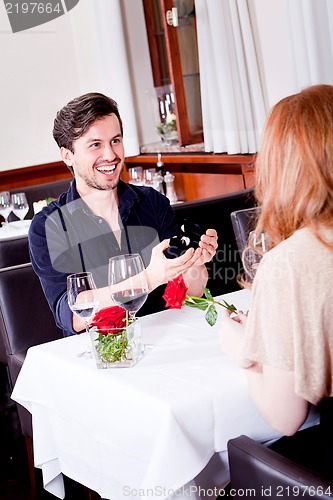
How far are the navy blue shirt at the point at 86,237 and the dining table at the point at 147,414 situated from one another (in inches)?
13.3

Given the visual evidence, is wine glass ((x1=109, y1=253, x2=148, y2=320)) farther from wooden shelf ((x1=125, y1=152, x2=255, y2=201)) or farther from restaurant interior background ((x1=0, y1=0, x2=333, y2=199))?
wooden shelf ((x1=125, y1=152, x2=255, y2=201))

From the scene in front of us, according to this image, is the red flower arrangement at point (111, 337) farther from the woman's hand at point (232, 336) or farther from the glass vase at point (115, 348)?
the woman's hand at point (232, 336)

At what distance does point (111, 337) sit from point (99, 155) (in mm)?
908

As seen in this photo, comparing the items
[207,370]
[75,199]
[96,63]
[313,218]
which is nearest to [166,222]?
[75,199]

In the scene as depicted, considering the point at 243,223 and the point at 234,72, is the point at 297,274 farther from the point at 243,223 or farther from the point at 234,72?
the point at 234,72

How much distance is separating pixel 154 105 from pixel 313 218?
4.78m

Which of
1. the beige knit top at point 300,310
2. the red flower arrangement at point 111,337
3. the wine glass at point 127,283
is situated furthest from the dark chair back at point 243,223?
the beige knit top at point 300,310

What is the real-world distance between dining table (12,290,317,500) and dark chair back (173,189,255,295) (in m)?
1.34

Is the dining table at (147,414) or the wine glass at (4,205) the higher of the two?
the wine glass at (4,205)

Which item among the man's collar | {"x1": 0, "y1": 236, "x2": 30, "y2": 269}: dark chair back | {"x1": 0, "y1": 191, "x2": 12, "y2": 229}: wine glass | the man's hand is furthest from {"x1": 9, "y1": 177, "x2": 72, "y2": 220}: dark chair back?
the man's hand

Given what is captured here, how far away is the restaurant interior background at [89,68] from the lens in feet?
14.2

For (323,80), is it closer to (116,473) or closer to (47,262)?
(47,262)

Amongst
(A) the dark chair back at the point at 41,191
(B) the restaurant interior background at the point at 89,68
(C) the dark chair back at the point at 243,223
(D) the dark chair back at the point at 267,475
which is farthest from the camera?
(A) the dark chair back at the point at 41,191

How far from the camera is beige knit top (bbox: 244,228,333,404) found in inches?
54.4
